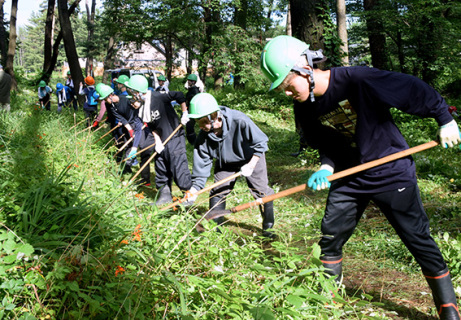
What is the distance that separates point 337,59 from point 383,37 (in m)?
4.38

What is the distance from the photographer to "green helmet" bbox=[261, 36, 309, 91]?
2588mm

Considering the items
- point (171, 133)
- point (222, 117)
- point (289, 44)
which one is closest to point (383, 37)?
point (171, 133)

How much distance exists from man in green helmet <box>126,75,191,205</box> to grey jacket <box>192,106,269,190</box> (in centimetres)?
137

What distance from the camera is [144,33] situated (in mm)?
15398

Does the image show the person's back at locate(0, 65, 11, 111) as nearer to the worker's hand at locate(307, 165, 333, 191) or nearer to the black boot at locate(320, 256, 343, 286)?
the worker's hand at locate(307, 165, 333, 191)

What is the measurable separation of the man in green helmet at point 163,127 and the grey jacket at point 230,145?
1.37 metres

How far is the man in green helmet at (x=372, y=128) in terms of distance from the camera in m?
2.58

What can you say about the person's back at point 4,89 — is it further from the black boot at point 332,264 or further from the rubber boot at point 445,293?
the rubber boot at point 445,293

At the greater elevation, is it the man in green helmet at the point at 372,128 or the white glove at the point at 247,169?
the man in green helmet at the point at 372,128

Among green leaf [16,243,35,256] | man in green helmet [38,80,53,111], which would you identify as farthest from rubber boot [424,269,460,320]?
man in green helmet [38,80,53,111]

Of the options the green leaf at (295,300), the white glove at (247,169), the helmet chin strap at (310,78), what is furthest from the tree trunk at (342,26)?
the green leaf at (295,300)

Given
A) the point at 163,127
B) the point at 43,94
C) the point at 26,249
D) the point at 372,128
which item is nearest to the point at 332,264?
the point at 372,128

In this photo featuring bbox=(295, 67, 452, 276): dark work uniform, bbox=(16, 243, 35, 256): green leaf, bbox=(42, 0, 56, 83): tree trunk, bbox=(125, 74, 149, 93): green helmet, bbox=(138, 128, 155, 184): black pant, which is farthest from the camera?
bbox=(42, 0, 56, 83): tree trunk

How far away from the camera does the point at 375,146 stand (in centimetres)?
271
